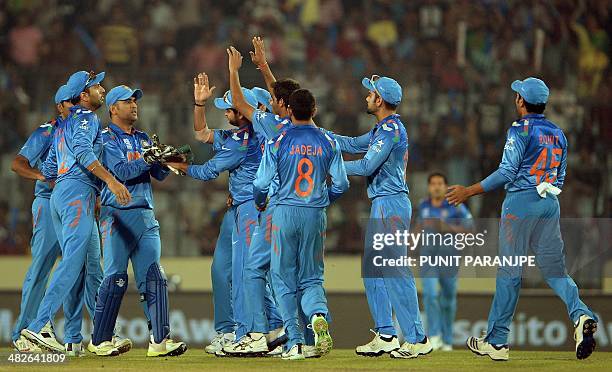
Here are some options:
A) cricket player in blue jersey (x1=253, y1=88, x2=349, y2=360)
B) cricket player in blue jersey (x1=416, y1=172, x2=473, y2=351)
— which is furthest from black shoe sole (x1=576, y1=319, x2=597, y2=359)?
cricket player in blue jersey (x1=416, y1=172, x2=473, y2=351)

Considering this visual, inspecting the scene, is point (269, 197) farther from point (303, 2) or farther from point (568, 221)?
point (303, 2)

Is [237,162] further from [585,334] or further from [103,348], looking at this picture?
[585,334]

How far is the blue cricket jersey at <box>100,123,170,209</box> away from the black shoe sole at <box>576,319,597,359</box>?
11.4 feet

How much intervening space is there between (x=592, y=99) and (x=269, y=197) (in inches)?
260

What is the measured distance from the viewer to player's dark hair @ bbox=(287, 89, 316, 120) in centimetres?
846

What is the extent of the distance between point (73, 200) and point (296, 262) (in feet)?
5.76

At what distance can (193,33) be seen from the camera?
14750mm

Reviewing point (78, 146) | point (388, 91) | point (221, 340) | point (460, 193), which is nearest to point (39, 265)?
point (78, 146)

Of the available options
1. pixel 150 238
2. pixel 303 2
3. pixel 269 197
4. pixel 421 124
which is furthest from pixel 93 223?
pixel 303 2

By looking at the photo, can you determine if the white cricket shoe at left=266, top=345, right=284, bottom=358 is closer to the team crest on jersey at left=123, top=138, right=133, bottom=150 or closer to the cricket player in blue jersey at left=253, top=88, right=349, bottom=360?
the cricket player in blue jersey at left=253, top=88, right=349, bottom=360

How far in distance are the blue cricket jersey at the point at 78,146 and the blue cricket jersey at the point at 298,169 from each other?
4.27ft

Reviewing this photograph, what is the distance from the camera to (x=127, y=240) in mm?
8883

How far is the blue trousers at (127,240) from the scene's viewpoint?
8859mm

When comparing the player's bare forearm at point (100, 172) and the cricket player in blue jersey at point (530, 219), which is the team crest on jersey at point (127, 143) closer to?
the player's bare forearm at point (100, 172)
